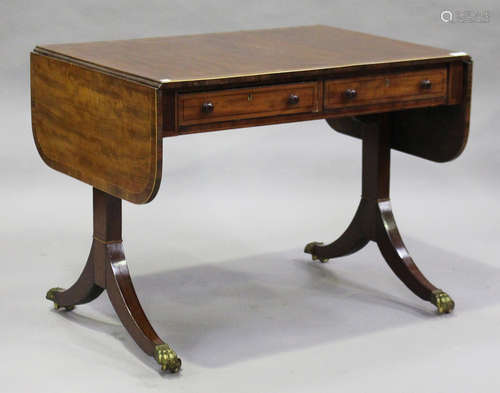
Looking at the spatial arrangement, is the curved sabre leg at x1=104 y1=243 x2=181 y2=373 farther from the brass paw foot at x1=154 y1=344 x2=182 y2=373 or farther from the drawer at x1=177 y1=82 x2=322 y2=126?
the drawer at x1=177 y1=82 x2=322 y2=126

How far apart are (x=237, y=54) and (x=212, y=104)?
0.43 meters

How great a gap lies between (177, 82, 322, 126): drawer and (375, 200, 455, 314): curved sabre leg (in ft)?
2.64

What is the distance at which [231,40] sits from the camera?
15.3 feet

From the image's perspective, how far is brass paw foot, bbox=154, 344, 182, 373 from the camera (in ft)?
13.5

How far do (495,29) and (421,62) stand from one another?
6.80 ft

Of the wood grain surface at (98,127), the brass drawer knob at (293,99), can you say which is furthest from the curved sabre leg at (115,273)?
the brass drawer knob at (293,99)

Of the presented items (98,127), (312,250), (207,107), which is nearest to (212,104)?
(207,107)

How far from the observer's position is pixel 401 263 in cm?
477

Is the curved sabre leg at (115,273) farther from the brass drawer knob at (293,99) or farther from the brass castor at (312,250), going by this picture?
the brass castor at (312,250)

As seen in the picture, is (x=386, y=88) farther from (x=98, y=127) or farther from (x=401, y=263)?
(x=98, y=127)

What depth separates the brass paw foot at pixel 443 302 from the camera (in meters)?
4.60

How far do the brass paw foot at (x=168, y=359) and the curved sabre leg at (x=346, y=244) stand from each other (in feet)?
3.56
